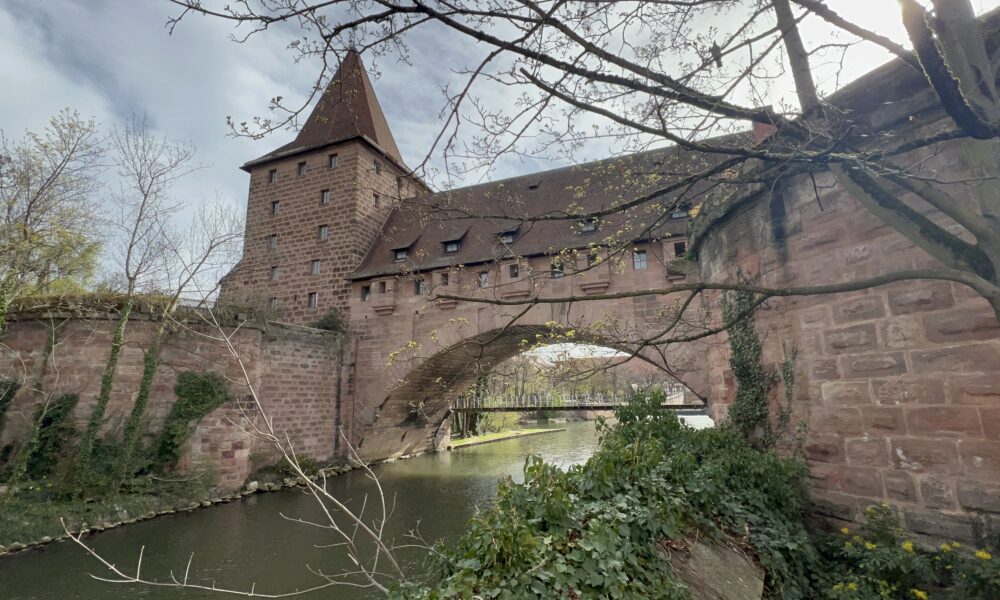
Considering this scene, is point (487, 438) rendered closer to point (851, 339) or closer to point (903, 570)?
point (851, 339)

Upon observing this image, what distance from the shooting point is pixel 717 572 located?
2.41m

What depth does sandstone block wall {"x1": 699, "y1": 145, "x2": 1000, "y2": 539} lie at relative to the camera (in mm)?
2725

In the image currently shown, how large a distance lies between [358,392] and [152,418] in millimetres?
5553

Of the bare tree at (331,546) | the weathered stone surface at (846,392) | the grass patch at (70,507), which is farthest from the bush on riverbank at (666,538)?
the grass patch at (70,507)

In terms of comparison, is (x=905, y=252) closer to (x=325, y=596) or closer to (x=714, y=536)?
(x=714, y=536)

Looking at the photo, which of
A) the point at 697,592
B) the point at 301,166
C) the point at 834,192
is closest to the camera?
the point at 697,592

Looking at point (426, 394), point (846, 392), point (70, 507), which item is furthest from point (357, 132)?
point (846, 392)

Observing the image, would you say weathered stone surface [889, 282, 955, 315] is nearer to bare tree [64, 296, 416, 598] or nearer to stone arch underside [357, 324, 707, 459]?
bare tree [64, 296, 416, 598]

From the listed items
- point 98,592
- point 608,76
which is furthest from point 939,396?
point 98,592

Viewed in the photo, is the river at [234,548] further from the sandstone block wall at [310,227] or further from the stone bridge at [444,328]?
the sandstone block wall at [310,227]

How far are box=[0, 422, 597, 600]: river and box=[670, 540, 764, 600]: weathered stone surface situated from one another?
4.40ft

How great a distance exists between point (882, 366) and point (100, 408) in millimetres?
11152

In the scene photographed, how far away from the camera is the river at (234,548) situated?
5.68 metres

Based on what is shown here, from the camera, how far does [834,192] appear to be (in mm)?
3453
